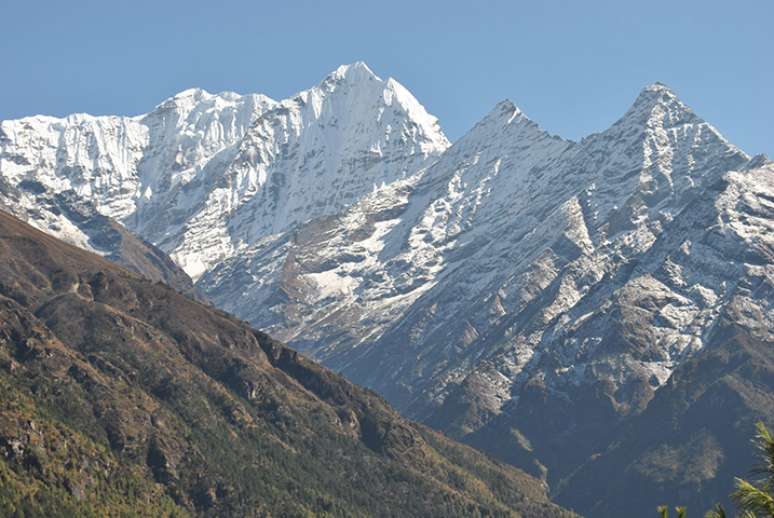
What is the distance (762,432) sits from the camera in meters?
71.1

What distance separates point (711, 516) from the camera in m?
75.8

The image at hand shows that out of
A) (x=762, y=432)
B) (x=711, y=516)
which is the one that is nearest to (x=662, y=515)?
(x=711, y=516)

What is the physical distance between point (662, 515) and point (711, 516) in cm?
277

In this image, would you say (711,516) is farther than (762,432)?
Yes

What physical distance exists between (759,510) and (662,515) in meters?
5.43

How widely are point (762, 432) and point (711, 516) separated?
694 centimetres

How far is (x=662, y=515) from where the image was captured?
7512 cm

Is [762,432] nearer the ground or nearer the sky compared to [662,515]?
nearer the sky

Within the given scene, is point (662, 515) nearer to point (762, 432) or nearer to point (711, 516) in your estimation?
point (711, 516)

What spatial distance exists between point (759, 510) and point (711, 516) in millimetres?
4487

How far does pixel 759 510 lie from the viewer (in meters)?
71.7
